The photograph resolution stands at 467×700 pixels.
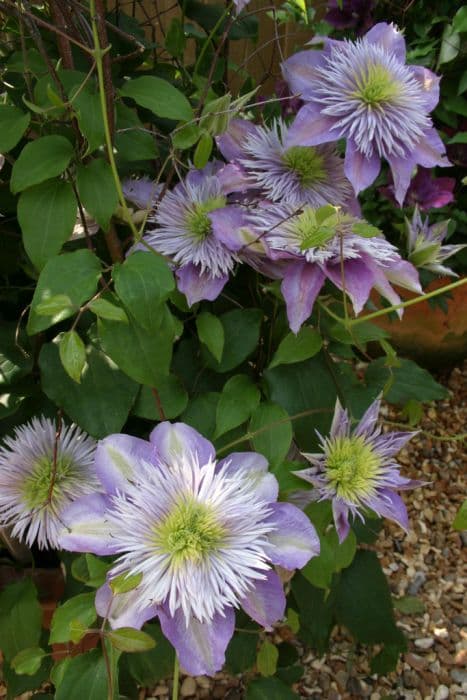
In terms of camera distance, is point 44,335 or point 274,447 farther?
point 44,335

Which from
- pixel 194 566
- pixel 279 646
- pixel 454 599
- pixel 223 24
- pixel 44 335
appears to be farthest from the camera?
pixel 454 599

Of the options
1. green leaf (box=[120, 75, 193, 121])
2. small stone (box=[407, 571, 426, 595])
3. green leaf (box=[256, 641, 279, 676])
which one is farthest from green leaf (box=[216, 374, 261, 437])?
small stone (box=[407, 571, 426, 595])

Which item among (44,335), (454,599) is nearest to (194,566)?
(44,335)

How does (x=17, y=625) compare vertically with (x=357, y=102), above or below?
below

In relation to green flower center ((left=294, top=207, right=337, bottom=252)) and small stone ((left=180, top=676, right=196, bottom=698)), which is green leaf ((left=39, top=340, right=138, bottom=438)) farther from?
small stone ((left=180, top=676, right=196, bottom=698))

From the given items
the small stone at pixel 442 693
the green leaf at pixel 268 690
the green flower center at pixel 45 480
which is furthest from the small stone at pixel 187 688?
the green flower center at pixel 45 480

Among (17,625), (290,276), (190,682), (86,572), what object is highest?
(290,276)

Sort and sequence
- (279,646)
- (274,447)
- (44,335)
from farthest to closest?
1. (279,646)
2. (44,335)
3. (274,447)

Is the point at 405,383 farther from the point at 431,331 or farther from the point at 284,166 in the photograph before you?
the point at 431,331

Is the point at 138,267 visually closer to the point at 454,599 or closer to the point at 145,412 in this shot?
the point at 145,412

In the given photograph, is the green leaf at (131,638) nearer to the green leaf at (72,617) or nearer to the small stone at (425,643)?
the green leaf at (72,617)
